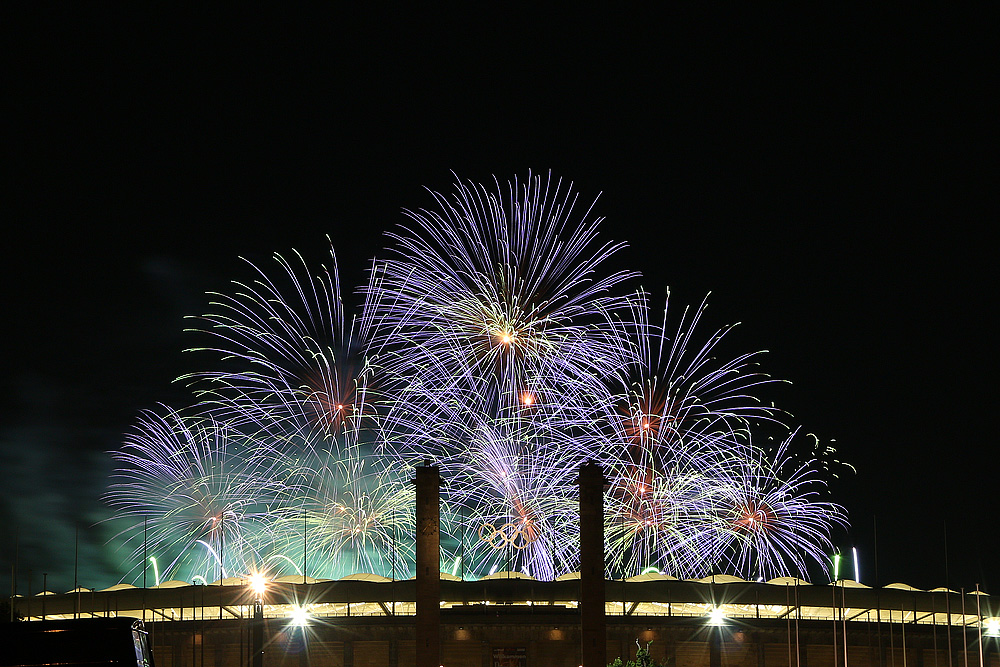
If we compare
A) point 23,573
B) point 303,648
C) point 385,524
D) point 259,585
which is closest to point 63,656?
point 259,585

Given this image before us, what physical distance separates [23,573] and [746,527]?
56.6 meters

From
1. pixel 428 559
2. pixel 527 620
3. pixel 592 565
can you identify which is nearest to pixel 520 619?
pixel 527 620

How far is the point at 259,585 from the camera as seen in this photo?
53500 millimetres

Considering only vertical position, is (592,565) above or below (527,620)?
above

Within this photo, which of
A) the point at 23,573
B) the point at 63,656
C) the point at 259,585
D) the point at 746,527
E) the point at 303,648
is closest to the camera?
the point at 63,656

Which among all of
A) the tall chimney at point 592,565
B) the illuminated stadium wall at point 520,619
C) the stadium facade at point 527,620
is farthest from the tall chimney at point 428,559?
the illuminated stadium wall at point 520,619

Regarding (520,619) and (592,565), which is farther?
(520,619)

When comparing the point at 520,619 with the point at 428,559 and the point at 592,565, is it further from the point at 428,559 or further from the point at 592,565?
the point at 592,565

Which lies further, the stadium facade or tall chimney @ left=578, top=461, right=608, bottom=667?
the stadium facade

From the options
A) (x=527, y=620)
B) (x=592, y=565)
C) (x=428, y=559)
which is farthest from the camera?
(x=527, y=620)

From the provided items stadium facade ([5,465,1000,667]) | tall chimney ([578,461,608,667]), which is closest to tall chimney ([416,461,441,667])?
tall chimney ([578,461,608,667])

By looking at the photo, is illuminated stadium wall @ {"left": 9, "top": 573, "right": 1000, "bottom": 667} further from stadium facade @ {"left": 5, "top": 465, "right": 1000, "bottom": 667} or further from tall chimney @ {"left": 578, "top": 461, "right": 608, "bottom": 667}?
tall chimney @ {"left": 578, "top": 461, "right": 608, "bottom": 667}

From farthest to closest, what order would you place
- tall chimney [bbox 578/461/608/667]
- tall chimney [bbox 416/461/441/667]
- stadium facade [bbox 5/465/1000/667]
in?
stadium facade [bbox 5/465/1000/667]
tall chimney [bbox 416/461/441/667]
tall chimney [bbox 578/461/608/667]

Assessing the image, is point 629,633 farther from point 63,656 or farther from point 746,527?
point 63,656
